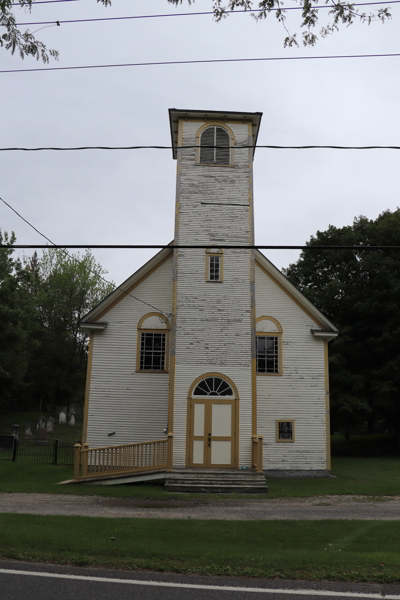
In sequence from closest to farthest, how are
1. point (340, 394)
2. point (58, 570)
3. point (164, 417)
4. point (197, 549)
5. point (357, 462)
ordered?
point (58, 570) < point (197, 549) < point (164, 417) < point (357, 462) < point (340, 394)

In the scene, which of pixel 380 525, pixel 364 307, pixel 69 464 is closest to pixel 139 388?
pixel 69 464

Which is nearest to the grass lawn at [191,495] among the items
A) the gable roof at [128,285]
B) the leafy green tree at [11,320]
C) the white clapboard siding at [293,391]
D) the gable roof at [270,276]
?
the white clapboard siding at [293,391]

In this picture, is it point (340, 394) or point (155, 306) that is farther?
point (340, 394)

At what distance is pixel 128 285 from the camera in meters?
20.7

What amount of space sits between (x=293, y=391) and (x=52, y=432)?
21723 millimetres

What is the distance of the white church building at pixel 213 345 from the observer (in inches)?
698

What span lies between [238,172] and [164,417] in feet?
30.6

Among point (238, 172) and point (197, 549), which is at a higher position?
point (238, 172)

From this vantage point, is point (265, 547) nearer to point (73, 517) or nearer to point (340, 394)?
point (73, 517)

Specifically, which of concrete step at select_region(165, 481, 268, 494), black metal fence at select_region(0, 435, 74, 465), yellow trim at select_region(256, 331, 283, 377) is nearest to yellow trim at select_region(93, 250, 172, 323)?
yellow trim at select_region(256, 331, 283, 377)

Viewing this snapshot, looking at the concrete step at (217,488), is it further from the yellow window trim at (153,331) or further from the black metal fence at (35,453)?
the black metal fence at (35,453)

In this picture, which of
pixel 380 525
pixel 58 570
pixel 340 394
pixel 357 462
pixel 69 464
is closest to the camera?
pixel 58 570

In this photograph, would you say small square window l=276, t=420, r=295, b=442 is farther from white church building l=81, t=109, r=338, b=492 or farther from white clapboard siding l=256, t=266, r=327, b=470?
white clapboard siding l=256, t=266, r=327, b=470

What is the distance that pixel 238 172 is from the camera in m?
19.8
